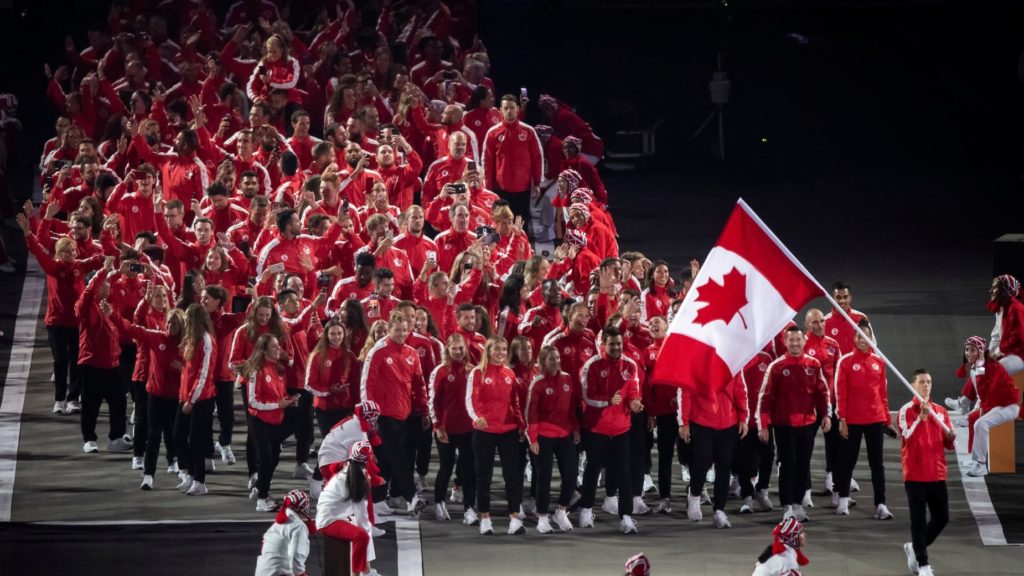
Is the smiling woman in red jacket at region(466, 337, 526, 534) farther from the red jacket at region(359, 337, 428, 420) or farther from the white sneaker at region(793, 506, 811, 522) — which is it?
the white sneaker at region(793, 506, 811, 522)

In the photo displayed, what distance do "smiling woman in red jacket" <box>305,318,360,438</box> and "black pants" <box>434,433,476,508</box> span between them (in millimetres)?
858

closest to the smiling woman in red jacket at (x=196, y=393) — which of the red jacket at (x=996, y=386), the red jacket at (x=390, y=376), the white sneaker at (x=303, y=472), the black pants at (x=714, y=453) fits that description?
the white sneaker at (x=303, y=472)

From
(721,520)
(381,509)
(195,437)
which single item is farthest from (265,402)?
(721,520)

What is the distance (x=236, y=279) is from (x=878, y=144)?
47.5 feet

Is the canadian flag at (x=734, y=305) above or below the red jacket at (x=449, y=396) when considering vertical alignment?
above

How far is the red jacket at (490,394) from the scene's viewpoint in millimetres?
14922

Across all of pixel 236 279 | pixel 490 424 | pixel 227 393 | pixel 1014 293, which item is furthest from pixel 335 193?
pixel 1014 293

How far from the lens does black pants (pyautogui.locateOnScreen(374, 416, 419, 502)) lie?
49.9ft

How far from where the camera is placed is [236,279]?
17.4 metres

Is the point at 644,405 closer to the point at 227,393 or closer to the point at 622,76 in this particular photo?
the point at 227,393

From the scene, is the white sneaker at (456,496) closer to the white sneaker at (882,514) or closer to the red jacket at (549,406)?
the red jacket at (549,406)

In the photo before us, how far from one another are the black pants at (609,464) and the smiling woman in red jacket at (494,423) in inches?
22.0

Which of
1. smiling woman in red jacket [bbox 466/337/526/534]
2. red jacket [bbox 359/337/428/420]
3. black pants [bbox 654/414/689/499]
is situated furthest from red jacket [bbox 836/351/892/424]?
red jacket [bbox 359/337/428/420]

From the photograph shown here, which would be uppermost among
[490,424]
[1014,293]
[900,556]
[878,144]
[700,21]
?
[700,21]
